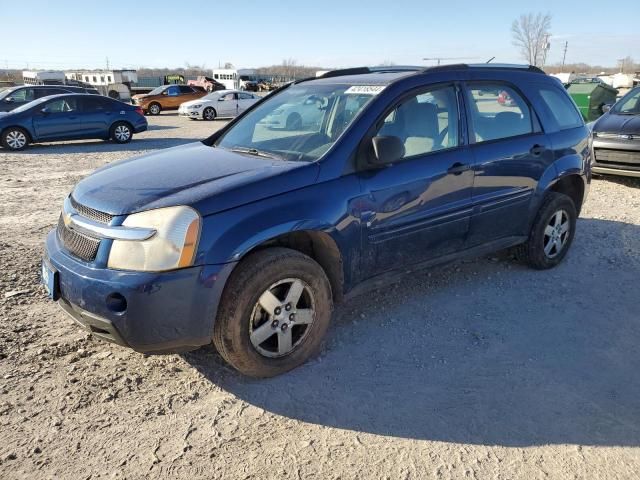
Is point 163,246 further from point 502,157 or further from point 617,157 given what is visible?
point 617,157

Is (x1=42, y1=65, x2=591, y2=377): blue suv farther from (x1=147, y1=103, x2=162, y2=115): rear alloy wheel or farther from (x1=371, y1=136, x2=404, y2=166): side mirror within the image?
(x1=147, y1=103, x2=162, y2=115): rear alloy wheel

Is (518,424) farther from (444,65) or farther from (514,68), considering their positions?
(514,68)

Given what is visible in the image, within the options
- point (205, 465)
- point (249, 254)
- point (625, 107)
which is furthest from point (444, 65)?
point (625, 107)

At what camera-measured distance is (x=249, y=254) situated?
9.87 ft

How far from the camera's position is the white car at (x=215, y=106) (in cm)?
2392

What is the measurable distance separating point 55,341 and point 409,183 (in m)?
2.63

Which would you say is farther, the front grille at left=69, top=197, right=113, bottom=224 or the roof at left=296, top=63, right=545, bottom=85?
the roof at left=296, top=63, right=545, bottom=85

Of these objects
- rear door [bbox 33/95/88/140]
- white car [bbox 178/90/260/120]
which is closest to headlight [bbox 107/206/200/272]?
rear door [bbox 33/95/88/140]

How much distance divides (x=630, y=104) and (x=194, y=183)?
8967mm

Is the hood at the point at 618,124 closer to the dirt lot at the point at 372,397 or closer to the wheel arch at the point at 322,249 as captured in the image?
the dirt lot at the point at 372,397

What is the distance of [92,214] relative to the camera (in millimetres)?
2982

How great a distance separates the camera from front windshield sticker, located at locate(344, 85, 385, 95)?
3.65m

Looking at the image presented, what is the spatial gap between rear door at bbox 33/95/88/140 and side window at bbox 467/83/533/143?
42.8ft

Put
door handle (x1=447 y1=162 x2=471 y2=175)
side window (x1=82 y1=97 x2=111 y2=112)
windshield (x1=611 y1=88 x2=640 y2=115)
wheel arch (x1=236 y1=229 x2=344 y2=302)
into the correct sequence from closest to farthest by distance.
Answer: wheel arch (x1=236 y1=229 x2=344 y2=302) < door handle (x1=447 y1=162 x2=471 y2=175) < windshield (x1=611 y1=88 x2=640 y2=115) < side window (x1=82 y1=97 x2=111 y2=112)
